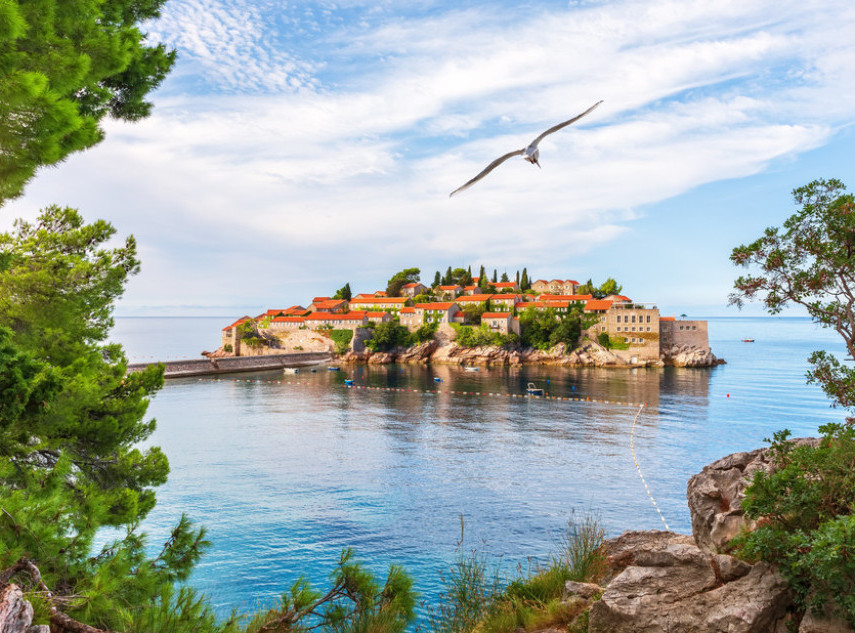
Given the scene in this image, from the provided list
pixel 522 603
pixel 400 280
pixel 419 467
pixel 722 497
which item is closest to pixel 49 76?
pixel 522 603

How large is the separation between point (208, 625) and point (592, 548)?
6183 mm

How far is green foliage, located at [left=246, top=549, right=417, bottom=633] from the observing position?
221 inches

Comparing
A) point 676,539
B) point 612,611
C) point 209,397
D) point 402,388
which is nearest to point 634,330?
point 402,388

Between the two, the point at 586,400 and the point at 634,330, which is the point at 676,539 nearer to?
the point at 586,400

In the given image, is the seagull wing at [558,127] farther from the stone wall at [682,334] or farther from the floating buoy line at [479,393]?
the stone wall at [682,334]

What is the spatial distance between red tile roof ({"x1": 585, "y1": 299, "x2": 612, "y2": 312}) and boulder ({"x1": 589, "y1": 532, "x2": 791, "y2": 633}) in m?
68.6

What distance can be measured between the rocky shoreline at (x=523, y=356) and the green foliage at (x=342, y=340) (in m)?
1.04

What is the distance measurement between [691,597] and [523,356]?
6693 cm

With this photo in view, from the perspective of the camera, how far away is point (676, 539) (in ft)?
29.1

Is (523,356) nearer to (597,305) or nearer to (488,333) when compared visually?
(488,333)

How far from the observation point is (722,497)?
738 cm

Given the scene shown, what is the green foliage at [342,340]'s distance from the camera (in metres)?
75.2

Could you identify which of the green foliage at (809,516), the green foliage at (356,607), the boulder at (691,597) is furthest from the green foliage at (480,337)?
the green foliage at (809,516)

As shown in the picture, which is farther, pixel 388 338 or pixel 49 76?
pixel 388 338
